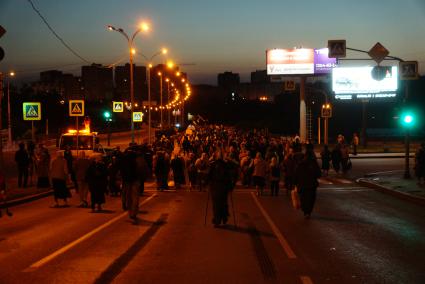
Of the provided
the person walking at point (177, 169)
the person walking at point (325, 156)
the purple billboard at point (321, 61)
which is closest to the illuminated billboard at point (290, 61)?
the purple billboard at point (321, 61)

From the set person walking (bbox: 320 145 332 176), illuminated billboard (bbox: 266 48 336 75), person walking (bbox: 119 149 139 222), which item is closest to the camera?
person walking (bbox: 119 149 139 222)

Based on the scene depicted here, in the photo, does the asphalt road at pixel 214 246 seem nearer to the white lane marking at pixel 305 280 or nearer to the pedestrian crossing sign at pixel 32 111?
the white lane marking at pixel 305 280

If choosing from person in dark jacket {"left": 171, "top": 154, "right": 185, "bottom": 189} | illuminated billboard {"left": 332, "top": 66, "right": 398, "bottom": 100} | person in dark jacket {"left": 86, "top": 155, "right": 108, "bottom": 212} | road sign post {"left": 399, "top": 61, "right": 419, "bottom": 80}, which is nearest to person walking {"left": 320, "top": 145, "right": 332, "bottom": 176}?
road sign post {"left": 399, "top": 61, "right": 419, "bottom": 80}

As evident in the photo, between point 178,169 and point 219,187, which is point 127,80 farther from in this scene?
point 219,187

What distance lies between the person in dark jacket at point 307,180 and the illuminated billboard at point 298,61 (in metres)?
A: 44.8

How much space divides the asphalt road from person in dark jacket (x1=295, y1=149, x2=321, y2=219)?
1.51 feet

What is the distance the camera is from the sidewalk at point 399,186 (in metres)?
20.6

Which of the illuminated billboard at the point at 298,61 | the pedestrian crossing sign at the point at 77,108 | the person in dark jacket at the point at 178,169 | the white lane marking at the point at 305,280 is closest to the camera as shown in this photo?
the white lane marking at the point at 305,280

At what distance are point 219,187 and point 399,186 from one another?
12.8 metres

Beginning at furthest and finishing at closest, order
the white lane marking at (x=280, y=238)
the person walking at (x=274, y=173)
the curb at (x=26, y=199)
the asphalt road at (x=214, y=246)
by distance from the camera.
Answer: the person walking at (x=274, y=173) → the curb at (x=26, y=199) → the white lane marking at (x=280, y=238) → the asphalt road at (x=214, y=246)

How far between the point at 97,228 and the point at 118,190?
30.7 feet

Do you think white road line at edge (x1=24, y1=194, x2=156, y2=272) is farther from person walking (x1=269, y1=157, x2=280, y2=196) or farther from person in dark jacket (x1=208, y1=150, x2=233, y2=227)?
person walking (x1=269, y1=157, x2=280, y2=196)

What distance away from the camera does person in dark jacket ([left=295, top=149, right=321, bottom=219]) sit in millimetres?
15117

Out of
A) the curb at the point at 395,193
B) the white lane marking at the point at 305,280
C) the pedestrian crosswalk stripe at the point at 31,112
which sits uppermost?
the pedestrian crosswalk stripe at the point at 31,112
